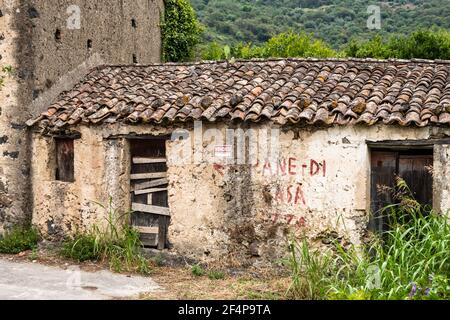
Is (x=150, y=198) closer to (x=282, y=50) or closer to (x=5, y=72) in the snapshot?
(x=5, y=72)

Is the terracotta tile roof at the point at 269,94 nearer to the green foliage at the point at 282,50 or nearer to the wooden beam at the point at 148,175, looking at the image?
the wooden beam at the point at 148,175

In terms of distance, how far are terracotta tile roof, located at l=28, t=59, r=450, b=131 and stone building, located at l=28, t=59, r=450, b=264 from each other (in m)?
0.03

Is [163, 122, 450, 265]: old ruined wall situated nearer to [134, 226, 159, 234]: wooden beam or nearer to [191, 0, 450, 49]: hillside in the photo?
[134, 226, 159, 234]: wooden beam

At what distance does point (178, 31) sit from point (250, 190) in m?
12.0

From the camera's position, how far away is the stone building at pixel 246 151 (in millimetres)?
9789

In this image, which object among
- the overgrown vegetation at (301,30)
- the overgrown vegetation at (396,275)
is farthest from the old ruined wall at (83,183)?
the overgrown vegetation at (301,30)

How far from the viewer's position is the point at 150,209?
11414mm

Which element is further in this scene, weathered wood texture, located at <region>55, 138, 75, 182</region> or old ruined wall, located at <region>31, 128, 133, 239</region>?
weathered wood texture, located at <region>55, 138, 75, 182</region>

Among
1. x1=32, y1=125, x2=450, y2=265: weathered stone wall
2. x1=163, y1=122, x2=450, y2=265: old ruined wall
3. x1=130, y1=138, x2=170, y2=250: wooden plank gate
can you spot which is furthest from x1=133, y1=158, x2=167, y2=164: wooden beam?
x1=163, y1=122, x2=450, y2=265: old ruined wall

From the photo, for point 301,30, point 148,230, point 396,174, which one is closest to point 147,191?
point 148,230

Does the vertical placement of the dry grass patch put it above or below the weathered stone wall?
below

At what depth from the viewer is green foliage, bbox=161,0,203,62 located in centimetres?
2069

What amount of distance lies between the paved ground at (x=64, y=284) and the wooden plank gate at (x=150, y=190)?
142cm
